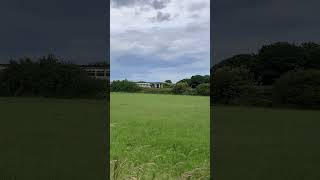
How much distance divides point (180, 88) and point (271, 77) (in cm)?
854

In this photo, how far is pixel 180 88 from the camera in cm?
1731

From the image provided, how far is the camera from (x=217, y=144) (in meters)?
6.52

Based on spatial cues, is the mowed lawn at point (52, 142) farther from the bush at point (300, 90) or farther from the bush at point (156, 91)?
the bush at point (156, 91)

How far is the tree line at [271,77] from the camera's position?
312 inches

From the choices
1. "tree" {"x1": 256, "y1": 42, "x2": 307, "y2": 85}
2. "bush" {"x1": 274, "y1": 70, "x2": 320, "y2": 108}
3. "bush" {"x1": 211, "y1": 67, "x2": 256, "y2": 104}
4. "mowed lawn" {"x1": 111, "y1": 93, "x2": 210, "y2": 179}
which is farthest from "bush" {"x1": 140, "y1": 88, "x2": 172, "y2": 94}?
"mowed lawn" {"x1": 111, "y1": 93, "x2": 210, "y2": 179}

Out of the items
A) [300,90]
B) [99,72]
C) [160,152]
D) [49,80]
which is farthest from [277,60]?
[99,72]

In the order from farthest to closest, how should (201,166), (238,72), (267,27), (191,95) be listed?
(191,95)
(267,27)
(238,72)
(201,166)

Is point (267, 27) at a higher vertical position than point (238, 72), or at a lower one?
higher

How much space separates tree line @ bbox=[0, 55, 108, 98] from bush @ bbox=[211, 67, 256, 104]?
8.30 feet

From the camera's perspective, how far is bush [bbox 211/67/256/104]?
7.95m

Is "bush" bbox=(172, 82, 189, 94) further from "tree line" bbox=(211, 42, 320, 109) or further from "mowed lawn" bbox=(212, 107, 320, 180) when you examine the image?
"mowed lawn" bbox=(212, 107, 320, 180)

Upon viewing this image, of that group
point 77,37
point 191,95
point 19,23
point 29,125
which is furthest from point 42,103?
point 191,95

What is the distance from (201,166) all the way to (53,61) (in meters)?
4.87

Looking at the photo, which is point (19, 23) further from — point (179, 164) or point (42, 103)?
point (179, 164)
